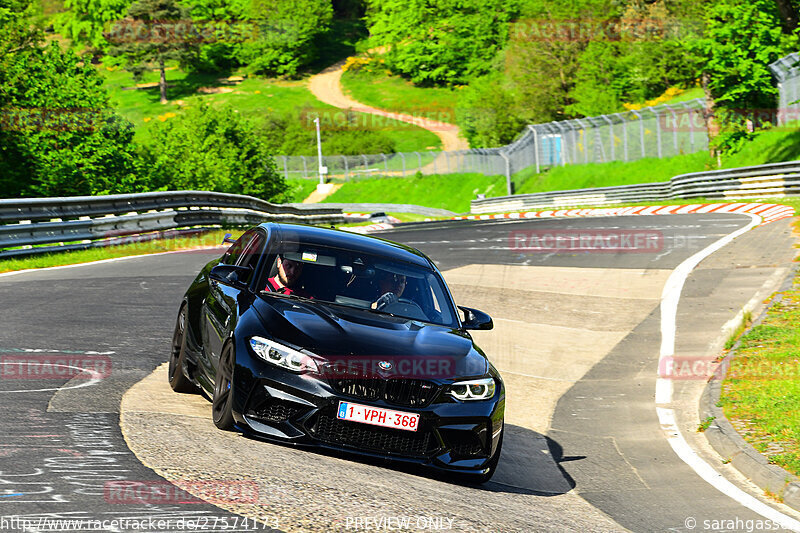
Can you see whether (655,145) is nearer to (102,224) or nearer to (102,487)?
(102,224)

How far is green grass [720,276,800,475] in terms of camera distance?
8.23 m

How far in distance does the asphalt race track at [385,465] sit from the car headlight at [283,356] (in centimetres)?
58

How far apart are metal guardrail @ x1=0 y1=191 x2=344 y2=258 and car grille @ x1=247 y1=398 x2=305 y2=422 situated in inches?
→ 553

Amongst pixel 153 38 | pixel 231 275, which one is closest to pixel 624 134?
pixel 231 275

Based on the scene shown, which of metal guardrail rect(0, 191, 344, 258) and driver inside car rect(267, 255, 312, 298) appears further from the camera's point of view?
metal guardrail rect(0, 191, 344, 258)

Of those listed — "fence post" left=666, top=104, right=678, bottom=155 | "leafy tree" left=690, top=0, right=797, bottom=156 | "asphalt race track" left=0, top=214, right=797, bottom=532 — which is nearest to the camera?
"asphalt race track" left=0, top=214, right=797, bottom=532

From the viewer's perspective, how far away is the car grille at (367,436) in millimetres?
6391

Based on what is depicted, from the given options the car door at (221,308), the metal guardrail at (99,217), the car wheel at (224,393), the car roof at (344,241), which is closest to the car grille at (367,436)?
the car wheel at (224,393)

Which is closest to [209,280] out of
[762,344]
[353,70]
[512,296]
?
[762,344]

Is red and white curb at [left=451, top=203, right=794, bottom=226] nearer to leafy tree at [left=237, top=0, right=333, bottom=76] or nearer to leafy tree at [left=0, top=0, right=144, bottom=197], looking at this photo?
leafy tree at [left=0, top=0, right=144, bottom=197]

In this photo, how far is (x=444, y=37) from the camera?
422 ft

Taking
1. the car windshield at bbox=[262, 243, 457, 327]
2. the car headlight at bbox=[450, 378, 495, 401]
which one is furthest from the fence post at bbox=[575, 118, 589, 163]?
the car headlight at bbox=[450, 378, 495, 401]

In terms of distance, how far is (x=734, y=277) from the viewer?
16859mm

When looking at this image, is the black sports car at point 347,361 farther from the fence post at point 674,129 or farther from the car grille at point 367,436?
the fence post at point 674,129
